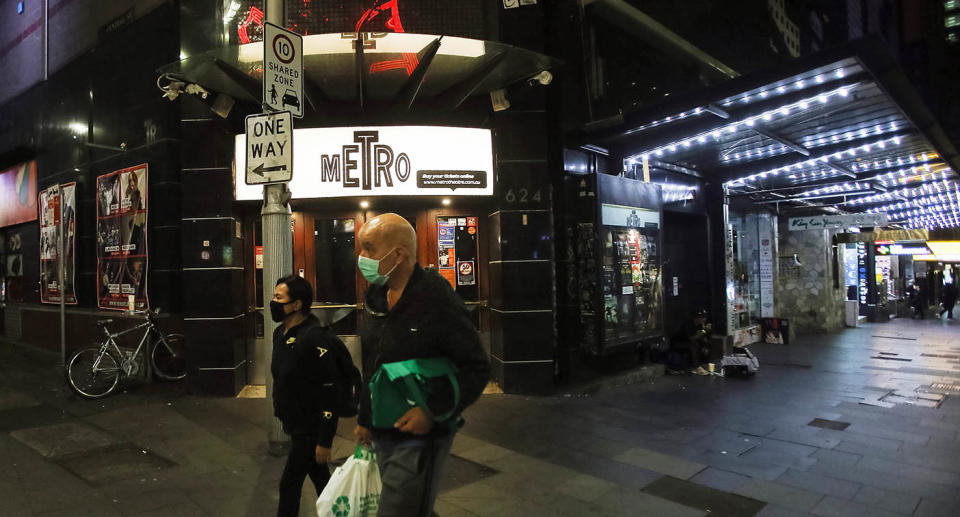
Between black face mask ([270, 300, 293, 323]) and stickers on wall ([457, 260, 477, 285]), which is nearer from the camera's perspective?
black face mask ([270, 300, 293, 323])

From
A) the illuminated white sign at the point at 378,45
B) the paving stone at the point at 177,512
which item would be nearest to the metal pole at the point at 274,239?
the illuminated white sign at the point at 378,45

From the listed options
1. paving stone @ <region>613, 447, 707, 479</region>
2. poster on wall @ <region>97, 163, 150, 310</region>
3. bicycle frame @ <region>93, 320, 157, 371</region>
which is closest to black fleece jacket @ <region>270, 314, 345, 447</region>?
paving stone @ <region>613, 447, 707, 479</region>

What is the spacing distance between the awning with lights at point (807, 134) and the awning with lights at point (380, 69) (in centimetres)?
229

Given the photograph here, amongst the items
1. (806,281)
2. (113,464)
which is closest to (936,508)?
(113,464)

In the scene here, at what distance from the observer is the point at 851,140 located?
946cm

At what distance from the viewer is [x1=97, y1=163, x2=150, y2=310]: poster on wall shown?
9094 mm

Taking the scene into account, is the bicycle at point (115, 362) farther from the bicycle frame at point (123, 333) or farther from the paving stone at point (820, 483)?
the paving stone at point (820, 483)

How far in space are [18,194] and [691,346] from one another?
54.1 ft

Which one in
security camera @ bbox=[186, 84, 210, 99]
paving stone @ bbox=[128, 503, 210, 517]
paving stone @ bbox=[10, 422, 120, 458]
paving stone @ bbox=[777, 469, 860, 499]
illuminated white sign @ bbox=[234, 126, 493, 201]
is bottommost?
paving stone @ bbox=[777, 469, 860, 499]

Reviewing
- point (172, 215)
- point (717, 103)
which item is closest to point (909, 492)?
point (717, 103)

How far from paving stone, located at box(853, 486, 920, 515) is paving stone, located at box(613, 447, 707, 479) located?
1278 mm

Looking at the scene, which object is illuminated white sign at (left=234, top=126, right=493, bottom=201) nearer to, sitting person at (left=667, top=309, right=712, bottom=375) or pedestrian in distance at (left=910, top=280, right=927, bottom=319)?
sitting person at (left=667, top=309, right=712, bottom=375)

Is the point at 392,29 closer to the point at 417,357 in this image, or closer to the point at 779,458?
the point at 417,357

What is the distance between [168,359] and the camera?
8664 mm
